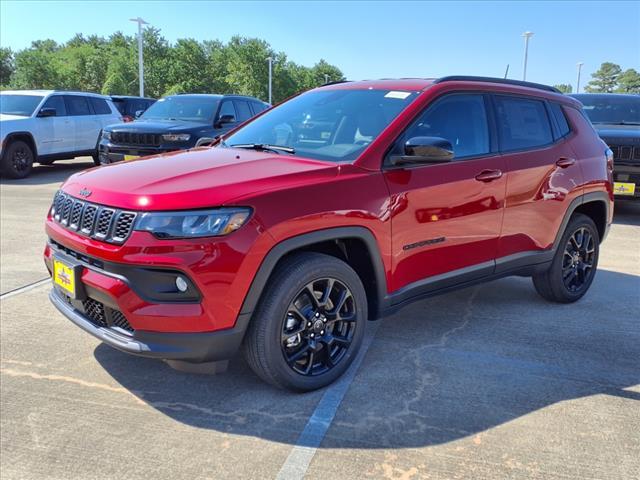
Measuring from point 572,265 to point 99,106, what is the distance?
1226 cm

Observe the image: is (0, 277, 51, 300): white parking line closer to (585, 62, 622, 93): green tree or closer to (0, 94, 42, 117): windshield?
(0, 94, 42, 117): windshield

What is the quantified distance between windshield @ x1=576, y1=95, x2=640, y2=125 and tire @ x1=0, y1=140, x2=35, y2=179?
1100cm

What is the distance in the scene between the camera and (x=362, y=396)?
3158 millimetres

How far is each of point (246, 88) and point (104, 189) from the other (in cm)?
7138

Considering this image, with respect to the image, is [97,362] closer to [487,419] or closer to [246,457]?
[246,457]

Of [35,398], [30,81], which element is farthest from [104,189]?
[30,81]

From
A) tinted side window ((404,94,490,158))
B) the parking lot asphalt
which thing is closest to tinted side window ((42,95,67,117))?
the parking lot asphalt

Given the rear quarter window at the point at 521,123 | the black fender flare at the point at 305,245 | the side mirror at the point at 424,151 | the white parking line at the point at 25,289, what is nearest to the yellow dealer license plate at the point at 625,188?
the rear quarter window at the point at 521,123

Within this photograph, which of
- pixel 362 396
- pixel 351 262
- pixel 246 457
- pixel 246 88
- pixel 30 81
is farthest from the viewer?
pixel 246 88

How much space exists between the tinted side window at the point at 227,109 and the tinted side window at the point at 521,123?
706 centimetres

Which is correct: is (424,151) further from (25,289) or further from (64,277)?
(25,289)

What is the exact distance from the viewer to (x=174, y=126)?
9.89 m

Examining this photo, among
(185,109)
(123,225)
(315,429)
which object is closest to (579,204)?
(315,429)

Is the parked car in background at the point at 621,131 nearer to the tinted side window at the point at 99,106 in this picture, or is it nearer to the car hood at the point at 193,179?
the car hood at the point at 193,179
